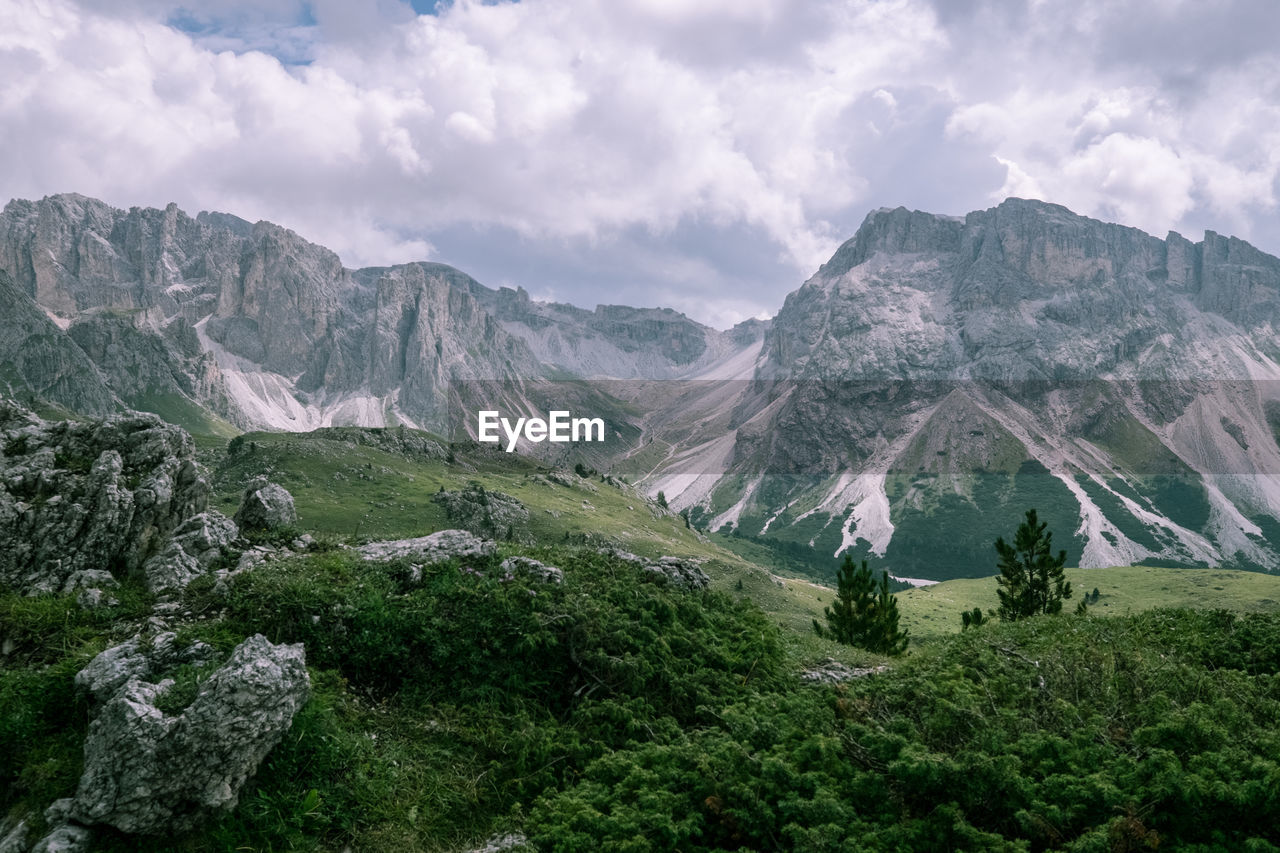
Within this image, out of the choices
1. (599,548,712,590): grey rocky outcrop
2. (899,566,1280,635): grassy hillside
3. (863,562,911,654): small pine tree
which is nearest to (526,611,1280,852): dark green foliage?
(599,548,712,590): grey rocky outcrop

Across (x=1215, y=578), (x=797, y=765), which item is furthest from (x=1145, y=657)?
(x=1215, y=578)

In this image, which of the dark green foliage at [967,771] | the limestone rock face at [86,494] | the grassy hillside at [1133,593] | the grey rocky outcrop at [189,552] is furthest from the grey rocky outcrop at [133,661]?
the grassy hillside at [1133,593]

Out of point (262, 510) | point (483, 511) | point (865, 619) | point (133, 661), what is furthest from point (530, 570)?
point (483, 511)

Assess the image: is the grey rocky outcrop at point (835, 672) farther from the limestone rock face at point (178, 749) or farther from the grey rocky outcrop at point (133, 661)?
the grey rocky outcrop at point (133, 661)

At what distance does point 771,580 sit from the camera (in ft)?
318

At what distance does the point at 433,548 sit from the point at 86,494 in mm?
10126

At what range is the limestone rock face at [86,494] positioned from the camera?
18.2 meters

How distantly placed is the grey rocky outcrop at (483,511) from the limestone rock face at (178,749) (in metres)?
61.0

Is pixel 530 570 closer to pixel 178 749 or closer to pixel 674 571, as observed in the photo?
pixel 674 571

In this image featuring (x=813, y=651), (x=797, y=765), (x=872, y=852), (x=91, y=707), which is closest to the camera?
(x=872, y=852)

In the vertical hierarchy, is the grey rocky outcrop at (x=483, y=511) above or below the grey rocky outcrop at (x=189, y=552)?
below

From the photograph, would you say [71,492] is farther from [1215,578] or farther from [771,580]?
[1215,578]

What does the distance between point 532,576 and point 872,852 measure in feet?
Answer: 38.0

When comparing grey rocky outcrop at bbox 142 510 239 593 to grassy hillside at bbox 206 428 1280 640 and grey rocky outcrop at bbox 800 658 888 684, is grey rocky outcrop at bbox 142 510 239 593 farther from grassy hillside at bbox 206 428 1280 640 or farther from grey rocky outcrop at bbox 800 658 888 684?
grey rocky outcrop at bbox 800 658 888 684
